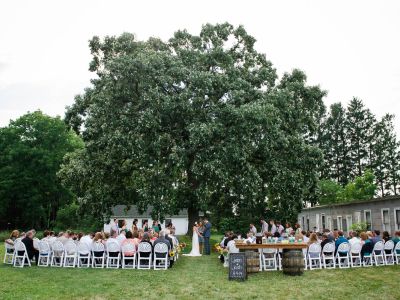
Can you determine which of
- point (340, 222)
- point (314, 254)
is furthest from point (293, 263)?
point (340, 222)

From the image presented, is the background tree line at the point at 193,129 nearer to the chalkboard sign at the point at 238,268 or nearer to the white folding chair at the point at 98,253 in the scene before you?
the white folding chair at the point at 98,253

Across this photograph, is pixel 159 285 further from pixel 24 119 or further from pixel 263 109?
pixel 24 119

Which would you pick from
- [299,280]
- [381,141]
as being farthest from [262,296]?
[381,141]

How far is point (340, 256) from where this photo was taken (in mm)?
16734

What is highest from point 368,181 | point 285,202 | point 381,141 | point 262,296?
point 381,141

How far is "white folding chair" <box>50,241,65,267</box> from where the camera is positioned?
16797 mm

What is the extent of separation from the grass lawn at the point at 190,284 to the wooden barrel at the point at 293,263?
32 centimetres

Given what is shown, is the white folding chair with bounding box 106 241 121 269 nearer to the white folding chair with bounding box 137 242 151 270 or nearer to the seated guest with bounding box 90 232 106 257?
the seated guest with bounding box 90 232 106 257

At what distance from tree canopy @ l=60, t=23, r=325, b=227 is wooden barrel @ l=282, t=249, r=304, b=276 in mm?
8351

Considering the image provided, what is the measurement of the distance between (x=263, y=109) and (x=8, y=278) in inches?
583

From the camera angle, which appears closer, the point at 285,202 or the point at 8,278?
the point at 8,278

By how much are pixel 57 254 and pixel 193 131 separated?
897cm

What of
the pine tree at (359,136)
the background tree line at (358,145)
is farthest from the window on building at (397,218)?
the pine tree at (359,136)

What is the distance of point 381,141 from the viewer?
64.2 metres
